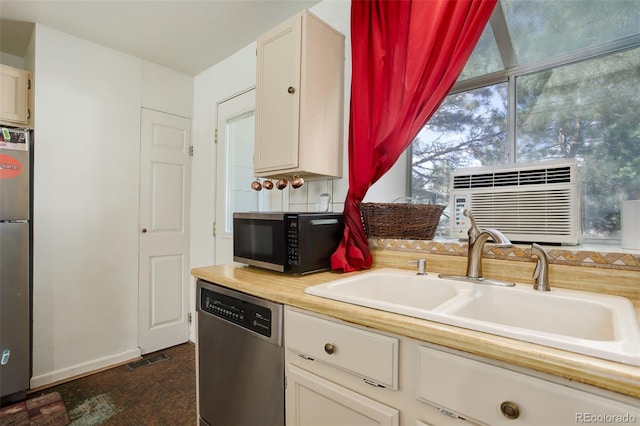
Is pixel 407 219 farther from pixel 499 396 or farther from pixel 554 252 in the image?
pixel 499 396

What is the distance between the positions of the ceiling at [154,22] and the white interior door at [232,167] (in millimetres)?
427

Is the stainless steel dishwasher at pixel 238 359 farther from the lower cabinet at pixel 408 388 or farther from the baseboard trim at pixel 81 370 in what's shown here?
the baseboard trim at pixel 81 370

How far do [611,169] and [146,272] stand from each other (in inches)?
117

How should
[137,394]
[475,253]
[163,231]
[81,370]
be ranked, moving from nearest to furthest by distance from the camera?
1. [475,253]
2. [137,394]
3. [81,370]
4. [163,231]

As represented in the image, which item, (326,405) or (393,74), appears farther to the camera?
(393,74)

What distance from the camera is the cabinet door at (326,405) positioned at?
832mm

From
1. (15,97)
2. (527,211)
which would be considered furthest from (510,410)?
(15,97)

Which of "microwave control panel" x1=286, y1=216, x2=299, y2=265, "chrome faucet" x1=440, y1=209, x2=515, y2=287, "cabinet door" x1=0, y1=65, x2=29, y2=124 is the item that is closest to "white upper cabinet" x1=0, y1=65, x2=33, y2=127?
"cabinet door" x1=0, y1=65, x2=29, y2=124

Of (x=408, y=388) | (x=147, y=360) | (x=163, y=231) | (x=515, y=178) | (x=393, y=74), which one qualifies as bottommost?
(x=147, y=360)

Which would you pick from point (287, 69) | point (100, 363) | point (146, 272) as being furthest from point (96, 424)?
point (287, 69)

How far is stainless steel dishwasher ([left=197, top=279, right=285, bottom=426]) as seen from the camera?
1.10 m

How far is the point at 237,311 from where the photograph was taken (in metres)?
1.24

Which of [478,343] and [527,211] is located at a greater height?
[527,211]

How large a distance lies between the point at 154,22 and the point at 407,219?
2.05 meters
